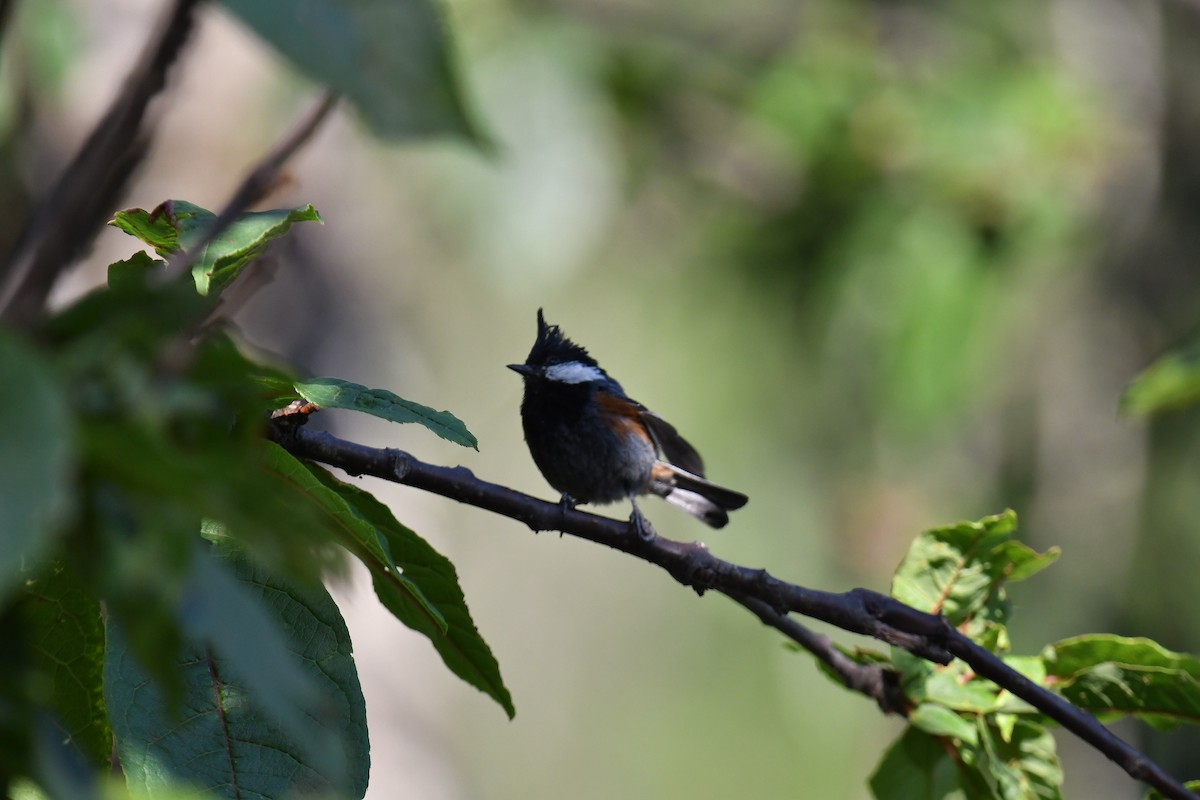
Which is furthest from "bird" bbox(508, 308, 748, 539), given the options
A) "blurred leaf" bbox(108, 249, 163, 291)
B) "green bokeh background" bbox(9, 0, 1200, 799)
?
"blurred leaf" bbox(108, 249, 163, 291)

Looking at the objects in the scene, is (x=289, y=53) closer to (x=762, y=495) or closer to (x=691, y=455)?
(x=691, y=455)

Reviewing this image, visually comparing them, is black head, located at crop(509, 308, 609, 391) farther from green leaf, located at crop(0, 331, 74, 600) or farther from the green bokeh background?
green leaf, located at crop(0, 331, 74, 600)

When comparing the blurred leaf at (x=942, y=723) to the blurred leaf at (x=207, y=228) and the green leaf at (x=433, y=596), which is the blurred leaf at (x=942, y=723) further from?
the blurred leaf at (x=207, y=228)

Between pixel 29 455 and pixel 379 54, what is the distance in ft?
0.90

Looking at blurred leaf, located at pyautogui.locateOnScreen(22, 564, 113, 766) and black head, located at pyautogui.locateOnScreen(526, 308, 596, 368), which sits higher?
black head, located at pyautogui.locateOnScreen(526, 308, 596, 368)

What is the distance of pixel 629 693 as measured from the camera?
8242 mm

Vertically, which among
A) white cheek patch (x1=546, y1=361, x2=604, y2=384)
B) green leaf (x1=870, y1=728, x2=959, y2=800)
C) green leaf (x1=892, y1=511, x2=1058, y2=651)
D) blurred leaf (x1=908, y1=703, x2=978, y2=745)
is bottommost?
green leaf (x1=870, y1=728, x2=959, y2=800)

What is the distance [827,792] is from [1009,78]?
4573 mm

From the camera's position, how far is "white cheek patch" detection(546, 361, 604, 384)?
12.0ft

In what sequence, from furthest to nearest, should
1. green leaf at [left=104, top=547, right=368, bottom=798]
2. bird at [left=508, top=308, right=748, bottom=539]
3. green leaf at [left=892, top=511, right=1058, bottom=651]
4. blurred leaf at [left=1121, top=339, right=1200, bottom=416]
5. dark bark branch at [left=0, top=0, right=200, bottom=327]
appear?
bird at [left=508, top=308, right=748, bottom=539] → blurred leaf at [left=1121, top=339, right=1200, bottom=416] → green leaf at [left=892, top=511, right=1058, bottom=651] → green leaf at [left=104, top=547, right=368, bottom=798] → dark bark branch at [left=0, top=0, right=200, bottom=327]

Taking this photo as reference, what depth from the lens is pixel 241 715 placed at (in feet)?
3.92

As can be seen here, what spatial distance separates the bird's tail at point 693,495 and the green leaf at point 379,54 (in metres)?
3.13

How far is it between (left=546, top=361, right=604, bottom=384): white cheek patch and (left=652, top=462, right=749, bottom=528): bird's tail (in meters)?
0.38

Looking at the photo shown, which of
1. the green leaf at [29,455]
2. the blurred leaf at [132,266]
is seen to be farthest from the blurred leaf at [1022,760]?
the green leaf at [29,455]
